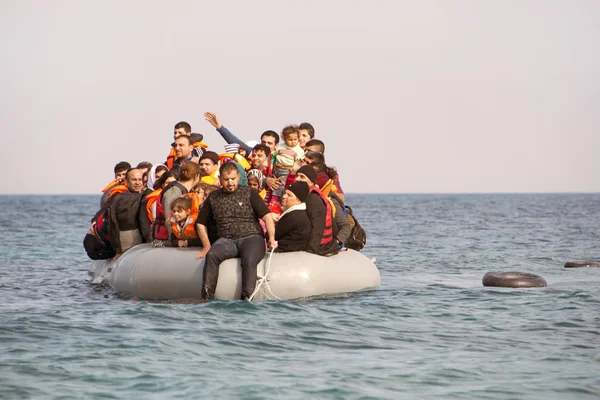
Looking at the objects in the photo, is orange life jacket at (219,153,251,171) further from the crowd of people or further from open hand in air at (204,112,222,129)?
open hand in air at (204,112,222,129)

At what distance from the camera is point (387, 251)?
24250 millimetres

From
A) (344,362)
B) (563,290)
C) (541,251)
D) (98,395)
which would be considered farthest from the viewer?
(541,251)

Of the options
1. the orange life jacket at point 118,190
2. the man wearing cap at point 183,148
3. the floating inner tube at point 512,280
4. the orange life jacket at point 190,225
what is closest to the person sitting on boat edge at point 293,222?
the orange life jacket at point 190,225

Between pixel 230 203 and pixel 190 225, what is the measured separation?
945 millimetres

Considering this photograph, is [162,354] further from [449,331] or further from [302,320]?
[449,331]

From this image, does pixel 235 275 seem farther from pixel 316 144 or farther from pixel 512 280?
pixel 512 280

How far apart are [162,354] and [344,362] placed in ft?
5.82

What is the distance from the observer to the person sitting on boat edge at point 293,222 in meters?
12.0

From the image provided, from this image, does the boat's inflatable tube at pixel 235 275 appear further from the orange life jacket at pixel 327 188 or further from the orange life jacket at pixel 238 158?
the orange life jacket at pixel 238 158

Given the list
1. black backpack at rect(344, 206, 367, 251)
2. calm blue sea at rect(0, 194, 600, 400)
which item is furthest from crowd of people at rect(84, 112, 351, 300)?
calm blue sea at rect(0, 194, 600, 400)

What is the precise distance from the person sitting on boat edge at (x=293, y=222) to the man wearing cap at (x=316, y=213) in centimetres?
8

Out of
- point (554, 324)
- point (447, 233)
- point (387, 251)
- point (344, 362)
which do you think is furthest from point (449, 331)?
point (447, 233)

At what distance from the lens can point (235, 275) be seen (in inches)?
457

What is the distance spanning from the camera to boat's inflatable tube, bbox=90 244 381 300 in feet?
38.2
